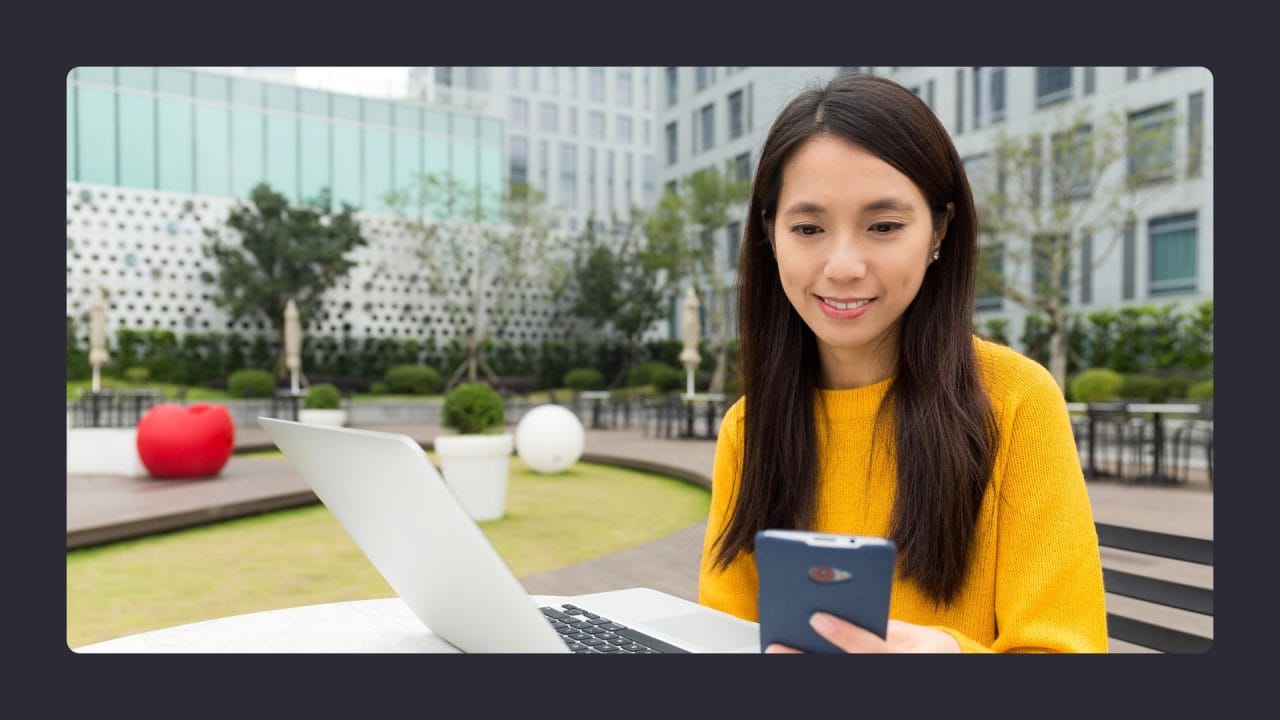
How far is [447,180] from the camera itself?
1928cm

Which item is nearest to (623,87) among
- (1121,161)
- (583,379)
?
(583,379)

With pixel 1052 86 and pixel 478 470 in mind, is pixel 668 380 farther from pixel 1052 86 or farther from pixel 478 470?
pixel 478 470

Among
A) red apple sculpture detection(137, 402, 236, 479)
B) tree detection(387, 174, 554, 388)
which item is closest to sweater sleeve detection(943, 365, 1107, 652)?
red apple sculpture detection(137, 402, 236, 479)

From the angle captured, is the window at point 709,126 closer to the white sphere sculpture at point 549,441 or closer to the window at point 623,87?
the window at point 623,87

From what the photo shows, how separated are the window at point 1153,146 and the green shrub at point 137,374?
16.2 m

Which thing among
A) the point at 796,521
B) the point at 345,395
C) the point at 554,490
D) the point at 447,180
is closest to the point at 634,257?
the point at 447,180

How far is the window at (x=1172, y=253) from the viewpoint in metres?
13.4

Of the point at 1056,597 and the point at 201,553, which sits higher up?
the point at 1056,597

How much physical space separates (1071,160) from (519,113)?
19.9m

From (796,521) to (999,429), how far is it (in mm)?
341

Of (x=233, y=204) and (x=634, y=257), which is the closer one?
(x=233, y=204)

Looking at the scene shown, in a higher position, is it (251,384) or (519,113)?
(519,113)

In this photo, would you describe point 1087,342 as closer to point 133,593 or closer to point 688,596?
point 688,596

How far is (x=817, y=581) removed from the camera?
79 cm
